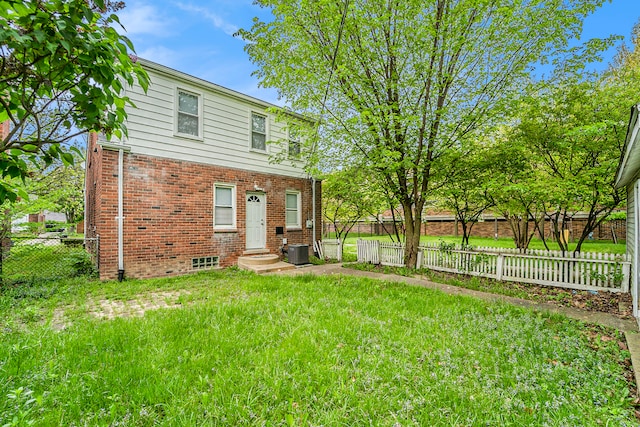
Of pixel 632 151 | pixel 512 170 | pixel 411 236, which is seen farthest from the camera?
pixel 411 236

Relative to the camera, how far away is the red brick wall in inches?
274

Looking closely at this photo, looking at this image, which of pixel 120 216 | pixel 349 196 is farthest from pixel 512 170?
pixel 120 216

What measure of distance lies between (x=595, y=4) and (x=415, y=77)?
377 cm

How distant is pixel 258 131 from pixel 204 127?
1.83 m

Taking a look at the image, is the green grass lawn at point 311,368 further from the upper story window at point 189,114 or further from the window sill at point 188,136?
the upper story window at point 189,114

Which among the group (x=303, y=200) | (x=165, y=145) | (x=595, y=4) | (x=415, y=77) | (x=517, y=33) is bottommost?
A: (x=303, y=200)

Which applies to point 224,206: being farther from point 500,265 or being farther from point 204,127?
point 500,265

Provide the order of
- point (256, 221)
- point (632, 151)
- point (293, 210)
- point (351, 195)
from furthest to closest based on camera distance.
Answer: point (293, 210) → point (351, 195) → point (256, 221) → point (632, 151)

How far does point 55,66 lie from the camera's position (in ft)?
5.38

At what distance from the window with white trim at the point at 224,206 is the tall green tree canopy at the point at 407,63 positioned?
323cm

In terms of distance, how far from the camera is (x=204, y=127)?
8555mm

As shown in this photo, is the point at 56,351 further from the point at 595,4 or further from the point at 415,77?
the point at 595,4

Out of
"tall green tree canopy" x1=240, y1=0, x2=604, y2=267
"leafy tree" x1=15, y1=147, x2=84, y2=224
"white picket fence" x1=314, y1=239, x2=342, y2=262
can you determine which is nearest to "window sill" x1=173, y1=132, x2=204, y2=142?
"tall green tree canopy" x1=240, y1=0, x2=604, y2=267

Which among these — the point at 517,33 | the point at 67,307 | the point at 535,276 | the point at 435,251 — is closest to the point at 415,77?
the point at 517,33
